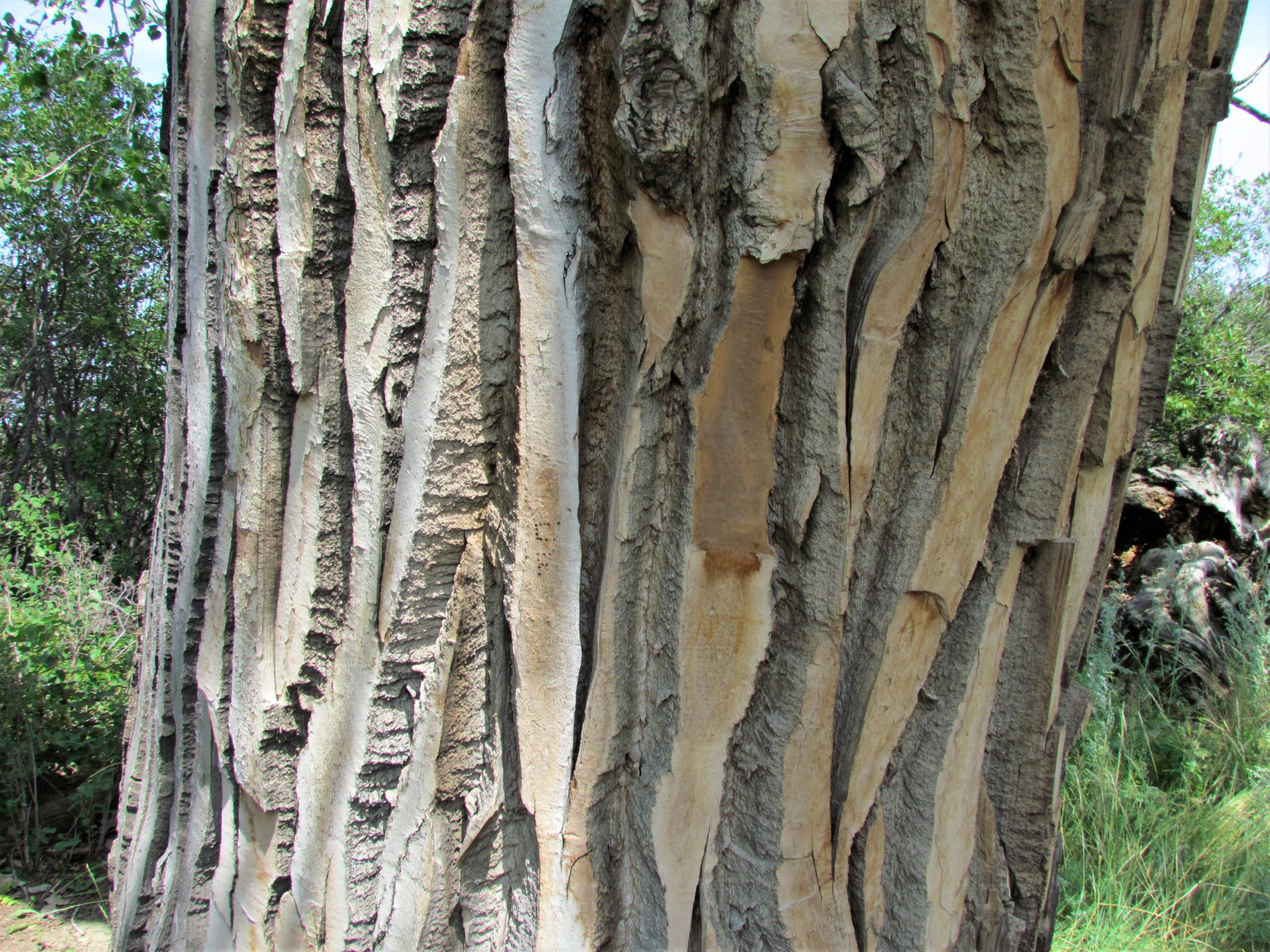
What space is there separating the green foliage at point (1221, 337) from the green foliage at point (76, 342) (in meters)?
7.39

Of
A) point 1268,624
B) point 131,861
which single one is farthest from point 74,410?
point 1268,624

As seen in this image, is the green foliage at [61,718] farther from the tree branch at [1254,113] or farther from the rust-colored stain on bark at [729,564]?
the tree branch at [1254,113]

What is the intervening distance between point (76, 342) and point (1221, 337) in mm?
8966

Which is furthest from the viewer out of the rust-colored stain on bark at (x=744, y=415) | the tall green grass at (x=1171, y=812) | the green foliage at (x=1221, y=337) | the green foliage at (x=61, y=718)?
the green foliage at (x=1221, y=337)

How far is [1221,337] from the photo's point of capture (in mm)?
6039

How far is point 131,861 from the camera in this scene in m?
1.10

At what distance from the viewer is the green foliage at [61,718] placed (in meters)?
3.00

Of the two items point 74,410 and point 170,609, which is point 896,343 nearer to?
point 170,609

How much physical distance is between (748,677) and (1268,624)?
4.94 m

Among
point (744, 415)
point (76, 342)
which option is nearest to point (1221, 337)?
point (744, 415)

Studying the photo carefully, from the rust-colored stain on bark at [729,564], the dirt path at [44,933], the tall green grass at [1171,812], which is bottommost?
the dirt path at [44,933]

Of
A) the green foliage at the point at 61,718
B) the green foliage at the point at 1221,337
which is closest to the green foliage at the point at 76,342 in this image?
the green foliage at the point at 61,718

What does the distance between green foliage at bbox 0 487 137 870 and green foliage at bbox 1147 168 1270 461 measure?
546 centimetres

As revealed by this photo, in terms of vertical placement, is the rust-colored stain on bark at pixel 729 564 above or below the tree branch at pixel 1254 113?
below
